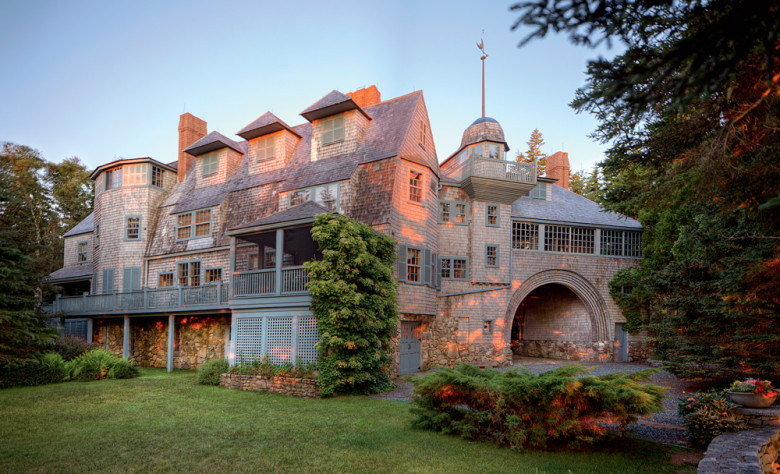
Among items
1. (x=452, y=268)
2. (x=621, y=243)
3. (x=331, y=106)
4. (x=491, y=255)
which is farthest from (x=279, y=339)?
(x=621, y=243)

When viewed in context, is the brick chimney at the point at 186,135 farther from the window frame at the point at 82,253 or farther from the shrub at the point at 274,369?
the shrub at the point at 274,369

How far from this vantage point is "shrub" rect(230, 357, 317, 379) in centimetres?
1427

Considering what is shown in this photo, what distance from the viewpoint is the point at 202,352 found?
21.2m

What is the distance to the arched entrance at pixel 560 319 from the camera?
23016 millimetres

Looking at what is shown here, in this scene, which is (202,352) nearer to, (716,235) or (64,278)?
(64,278)

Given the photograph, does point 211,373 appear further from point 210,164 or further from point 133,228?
point 210,164

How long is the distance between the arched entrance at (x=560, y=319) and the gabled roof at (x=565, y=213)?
8.78 ft

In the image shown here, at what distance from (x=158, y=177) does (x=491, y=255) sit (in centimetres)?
1711

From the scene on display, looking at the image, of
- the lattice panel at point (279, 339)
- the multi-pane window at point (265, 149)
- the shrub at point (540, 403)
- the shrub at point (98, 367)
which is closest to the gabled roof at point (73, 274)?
the shrub at point (98, 367)

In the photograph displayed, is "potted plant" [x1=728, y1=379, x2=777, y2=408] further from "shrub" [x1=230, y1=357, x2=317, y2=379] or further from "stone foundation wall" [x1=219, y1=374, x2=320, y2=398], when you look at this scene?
"shrub" [x1=230, y1=357, x2=317, y2=379]

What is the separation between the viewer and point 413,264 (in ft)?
60.7

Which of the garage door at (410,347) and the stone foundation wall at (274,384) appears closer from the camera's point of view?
the stone foundation wall at (274,384)

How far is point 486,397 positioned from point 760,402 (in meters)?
4.48

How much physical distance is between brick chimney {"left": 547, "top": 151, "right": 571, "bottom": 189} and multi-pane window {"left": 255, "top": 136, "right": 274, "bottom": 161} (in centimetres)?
1670
